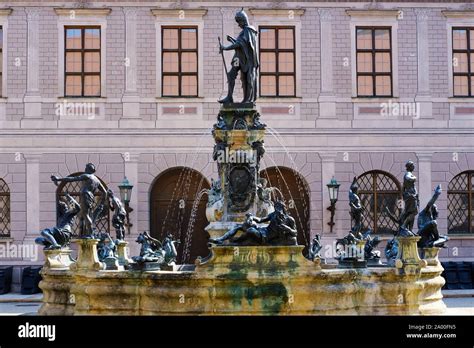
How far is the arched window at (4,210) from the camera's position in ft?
94.6

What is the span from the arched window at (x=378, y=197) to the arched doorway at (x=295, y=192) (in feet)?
5.76

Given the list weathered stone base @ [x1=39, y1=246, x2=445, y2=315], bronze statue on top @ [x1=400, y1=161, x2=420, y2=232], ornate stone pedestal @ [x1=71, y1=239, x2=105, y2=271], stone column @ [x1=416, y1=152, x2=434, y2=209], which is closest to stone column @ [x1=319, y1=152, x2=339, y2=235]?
stone column @ [x1=416, y1=152, x2=434, y2=209]

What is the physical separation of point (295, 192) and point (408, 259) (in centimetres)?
1367

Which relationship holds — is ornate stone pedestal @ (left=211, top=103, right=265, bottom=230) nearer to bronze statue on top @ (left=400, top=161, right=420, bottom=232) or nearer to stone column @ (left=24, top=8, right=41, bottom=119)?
bronze statue on top @ (left=400, top=161, right=420, bottom=232)

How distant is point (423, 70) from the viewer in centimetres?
2956

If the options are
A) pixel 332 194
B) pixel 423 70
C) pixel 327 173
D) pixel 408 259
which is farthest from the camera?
pixel 423 70

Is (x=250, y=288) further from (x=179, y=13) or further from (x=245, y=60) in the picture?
(x=179, y=13)

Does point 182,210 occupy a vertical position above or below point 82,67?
below

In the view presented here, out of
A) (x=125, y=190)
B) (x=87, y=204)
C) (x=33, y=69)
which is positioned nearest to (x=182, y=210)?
(x=125, y=190)

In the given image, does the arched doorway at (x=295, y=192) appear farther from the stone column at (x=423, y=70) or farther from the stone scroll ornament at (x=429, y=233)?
the stone scroll ornament at (x=429, y=233)

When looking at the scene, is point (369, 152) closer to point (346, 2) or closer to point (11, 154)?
point (346, 2)

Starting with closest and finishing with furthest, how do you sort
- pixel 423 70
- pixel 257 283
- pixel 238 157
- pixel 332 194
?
pixel 257 283 → pixel 238 157 → pixel 332 194 → pixel 423 70

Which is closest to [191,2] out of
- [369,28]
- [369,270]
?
[369,28]

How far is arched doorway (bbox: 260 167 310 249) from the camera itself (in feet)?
95.1
